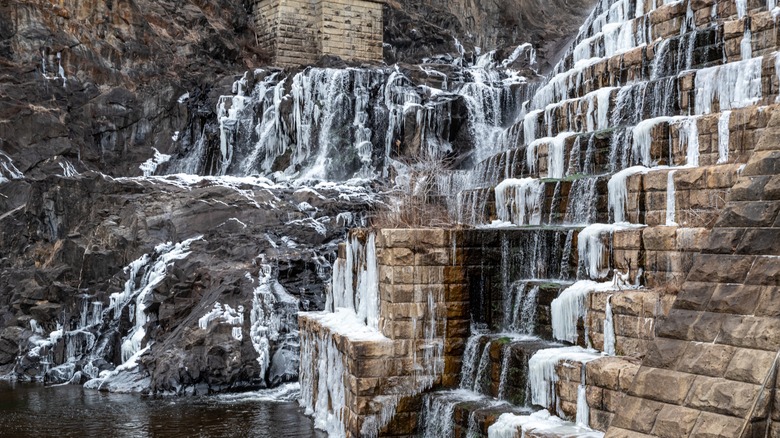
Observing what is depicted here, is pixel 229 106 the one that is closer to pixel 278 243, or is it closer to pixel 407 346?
pixel 278 243

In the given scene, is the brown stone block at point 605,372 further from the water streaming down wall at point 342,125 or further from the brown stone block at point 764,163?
the water streaming down wall at point 342,125

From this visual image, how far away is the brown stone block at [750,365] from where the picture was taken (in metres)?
6.34

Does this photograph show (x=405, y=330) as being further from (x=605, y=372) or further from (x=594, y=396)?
(x=605, y=372)

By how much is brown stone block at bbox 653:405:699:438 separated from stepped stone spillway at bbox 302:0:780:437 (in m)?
0.01

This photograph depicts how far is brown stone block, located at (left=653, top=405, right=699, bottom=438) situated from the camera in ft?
21.6

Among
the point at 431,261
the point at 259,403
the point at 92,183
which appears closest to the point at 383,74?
the point at 92,183

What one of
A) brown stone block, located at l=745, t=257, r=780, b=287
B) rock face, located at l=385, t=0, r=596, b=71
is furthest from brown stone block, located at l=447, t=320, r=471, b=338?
rock face, located at l=385, t=0, r=596, b=71

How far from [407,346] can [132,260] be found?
1532cm

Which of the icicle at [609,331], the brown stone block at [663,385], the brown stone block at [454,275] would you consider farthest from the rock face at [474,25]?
the brown stone block at [663,385]

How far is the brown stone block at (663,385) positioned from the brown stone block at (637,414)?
0.06 metres

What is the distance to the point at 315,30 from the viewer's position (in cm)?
4419

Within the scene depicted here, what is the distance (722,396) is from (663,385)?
549mm

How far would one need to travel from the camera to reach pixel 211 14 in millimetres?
45531

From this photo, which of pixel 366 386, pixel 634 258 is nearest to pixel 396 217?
pixel 366 386
